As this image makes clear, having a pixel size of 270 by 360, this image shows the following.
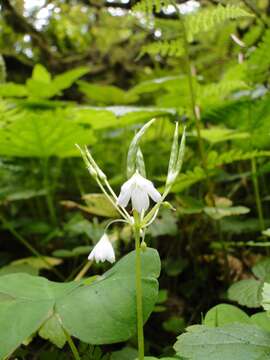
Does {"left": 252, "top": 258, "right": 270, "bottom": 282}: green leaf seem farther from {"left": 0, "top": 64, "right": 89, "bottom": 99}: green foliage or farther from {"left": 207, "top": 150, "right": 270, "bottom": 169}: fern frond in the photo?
{"left": 0, "top": 64, "right": 89, "bottom": 99}: green foliage

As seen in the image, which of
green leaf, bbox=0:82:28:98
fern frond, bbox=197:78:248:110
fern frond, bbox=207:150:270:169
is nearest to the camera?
fern frond, bbox=207:150:270:169

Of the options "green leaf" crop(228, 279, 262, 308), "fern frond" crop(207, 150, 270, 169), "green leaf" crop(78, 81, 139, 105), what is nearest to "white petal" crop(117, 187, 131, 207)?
"green leaf" crop(228, 279, 262, 308)

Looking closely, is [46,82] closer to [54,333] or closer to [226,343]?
[54,333]

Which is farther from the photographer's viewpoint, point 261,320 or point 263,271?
point 263,271

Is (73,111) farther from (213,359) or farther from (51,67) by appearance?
(51,67)

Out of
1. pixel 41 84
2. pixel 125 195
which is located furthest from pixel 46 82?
pixel 125 195

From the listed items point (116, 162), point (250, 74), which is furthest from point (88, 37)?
point (250, 74)

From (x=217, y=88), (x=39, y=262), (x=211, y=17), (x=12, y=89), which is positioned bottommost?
(x=39, y=262)
